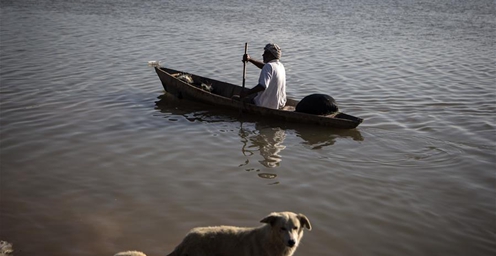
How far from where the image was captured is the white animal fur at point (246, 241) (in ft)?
13.5

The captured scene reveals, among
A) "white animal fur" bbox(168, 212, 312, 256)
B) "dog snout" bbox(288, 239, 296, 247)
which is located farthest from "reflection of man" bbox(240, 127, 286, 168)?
"dog snout" bbox(288, 239, 296, 247)

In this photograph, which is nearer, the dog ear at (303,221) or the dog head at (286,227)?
the dog head at (286,227)

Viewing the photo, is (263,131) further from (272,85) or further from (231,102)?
(231,102)

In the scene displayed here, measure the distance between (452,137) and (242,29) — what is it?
42.9 ft

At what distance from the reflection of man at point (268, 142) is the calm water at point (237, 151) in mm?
35

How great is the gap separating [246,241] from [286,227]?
17.4 inches

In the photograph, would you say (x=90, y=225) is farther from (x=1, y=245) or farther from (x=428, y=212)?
(x=428, y=212)

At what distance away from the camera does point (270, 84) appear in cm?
905

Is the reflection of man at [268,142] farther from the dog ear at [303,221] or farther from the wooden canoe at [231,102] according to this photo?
the dog ear at [303,221]

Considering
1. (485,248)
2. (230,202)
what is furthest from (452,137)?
(230,202)

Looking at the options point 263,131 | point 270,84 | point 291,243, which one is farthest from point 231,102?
point 291,243

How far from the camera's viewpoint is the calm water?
530 cm

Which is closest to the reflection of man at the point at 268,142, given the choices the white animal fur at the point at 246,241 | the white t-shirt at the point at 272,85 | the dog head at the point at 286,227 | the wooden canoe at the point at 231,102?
the wooden canoe at the point at 231,102

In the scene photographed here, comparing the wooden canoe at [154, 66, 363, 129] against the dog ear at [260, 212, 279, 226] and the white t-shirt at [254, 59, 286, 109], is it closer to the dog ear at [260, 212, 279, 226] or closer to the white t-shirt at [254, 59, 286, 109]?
the white t-shirt at [254, 59, 286, 109]
